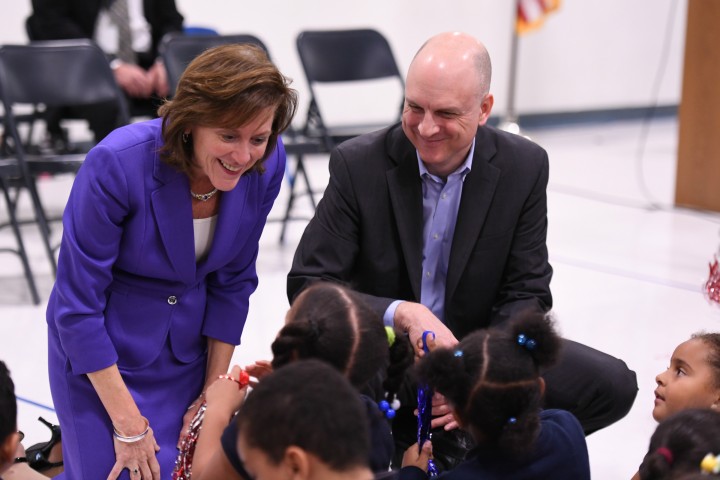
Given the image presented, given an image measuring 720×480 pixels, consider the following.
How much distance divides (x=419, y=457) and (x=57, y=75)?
2953 mm

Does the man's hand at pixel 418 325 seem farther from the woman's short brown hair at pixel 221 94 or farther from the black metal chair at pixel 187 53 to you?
the black metal chair at pixel 187 53

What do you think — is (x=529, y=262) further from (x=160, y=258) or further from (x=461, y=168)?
(x=160, y=258)

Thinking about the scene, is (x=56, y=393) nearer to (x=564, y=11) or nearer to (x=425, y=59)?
(x=425, y=59)

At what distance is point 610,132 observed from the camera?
8.44 metres

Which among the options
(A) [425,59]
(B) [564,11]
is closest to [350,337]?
(A) [425,59]

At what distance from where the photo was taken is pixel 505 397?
6.18ft

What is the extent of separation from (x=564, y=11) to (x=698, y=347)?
6.27 meters

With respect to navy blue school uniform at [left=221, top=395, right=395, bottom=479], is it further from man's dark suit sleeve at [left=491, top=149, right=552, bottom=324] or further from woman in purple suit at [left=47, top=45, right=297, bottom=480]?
man's dark suit sleeve at [left=491, top=149, right=552, bottom=324]

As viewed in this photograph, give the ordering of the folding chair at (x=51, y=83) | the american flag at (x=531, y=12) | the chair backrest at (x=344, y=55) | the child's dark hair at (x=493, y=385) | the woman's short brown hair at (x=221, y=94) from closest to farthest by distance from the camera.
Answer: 1. the child's dark hair at (x=493, y=385)
2. the woman's short brown hair at (x=221, y=94)
3. the folding chair at (x=51, y=83)
4. the chair backrest at (x=344, y=55)
5. the american flag at (x=531, y=12)

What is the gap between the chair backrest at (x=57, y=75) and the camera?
432 centimetres

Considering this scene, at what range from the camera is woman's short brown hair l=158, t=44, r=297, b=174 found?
6.72ft

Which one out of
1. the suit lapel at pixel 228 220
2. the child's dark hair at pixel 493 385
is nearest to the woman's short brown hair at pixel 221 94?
the suit lapel at pixel 228 220

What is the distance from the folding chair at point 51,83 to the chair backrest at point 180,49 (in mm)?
248

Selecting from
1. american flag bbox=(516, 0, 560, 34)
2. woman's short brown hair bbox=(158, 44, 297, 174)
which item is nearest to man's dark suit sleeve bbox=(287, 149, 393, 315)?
woman's short brown hair bbox=(158, 44, 297, 174)
